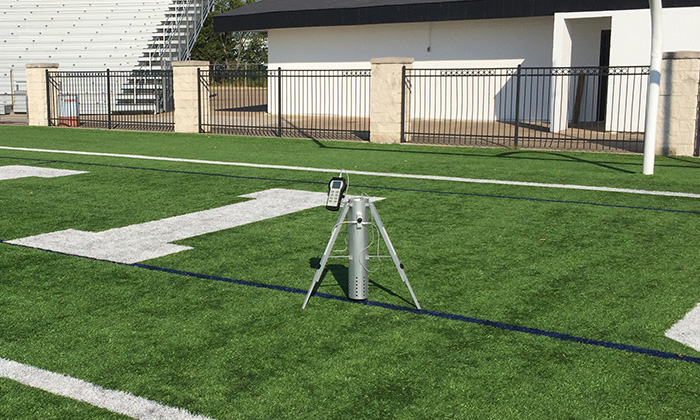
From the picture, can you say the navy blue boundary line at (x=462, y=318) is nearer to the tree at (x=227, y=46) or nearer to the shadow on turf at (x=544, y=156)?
the shadow on turf at (x=544, y=156)

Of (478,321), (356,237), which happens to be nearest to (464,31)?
(356,237)

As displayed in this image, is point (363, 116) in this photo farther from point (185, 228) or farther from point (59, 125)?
point (185, 228)

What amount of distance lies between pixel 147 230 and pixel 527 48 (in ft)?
61.5

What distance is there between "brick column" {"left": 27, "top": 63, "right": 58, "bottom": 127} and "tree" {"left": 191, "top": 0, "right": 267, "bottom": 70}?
37.2m

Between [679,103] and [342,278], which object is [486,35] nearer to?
[679,103]

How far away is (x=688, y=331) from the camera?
5453mm

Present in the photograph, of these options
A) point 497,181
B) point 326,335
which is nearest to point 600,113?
point 497,181

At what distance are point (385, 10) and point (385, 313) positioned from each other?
2114cm

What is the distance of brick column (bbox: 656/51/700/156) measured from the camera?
15.9 metres

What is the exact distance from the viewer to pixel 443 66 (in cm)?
2630

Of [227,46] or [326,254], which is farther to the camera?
[227,46]

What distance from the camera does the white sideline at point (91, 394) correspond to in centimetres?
415

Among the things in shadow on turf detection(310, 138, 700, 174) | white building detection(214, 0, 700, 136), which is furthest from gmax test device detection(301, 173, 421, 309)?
white building detection(214, 0, 700, 136)

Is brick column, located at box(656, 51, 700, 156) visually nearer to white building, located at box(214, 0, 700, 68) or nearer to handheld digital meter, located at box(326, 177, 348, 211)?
white building, located at box(214, 0, 700, 68)
